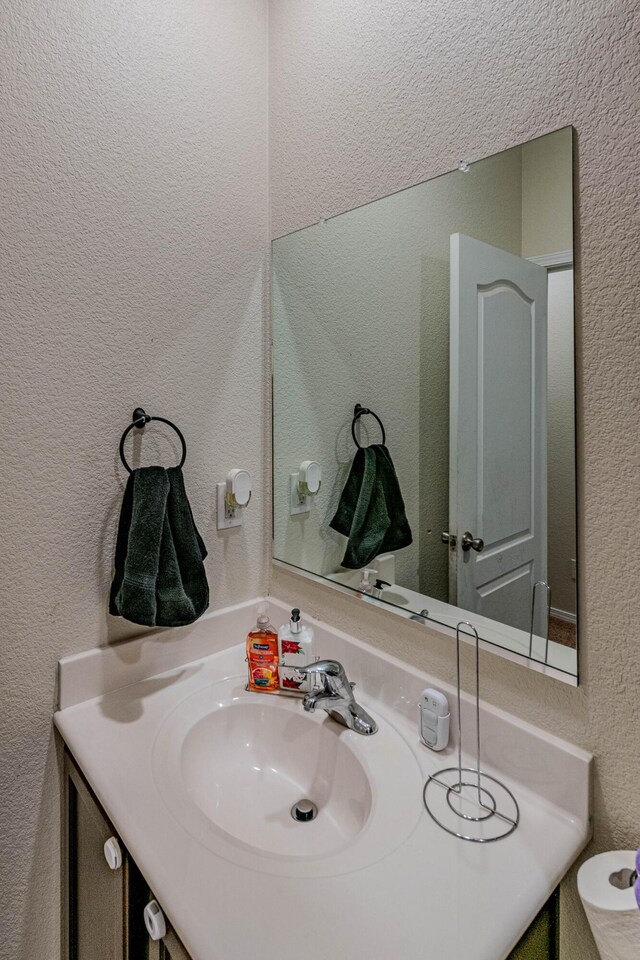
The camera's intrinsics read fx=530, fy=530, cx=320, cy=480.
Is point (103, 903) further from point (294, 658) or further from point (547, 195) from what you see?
point (547, 195)

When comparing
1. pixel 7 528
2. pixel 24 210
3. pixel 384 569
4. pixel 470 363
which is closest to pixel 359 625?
pixel 384 569

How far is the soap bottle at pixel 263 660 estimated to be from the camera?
1106 mm

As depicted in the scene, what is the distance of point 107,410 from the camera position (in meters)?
1.04

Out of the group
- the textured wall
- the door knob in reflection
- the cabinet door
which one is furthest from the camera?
the door knob in reflection

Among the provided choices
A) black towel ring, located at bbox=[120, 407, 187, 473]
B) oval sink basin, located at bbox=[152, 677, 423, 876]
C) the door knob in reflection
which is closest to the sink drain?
oval sink basin, located at bbox=[152, 677, 423, 876]

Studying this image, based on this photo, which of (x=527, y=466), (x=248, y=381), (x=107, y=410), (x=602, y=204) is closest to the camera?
(x=602, y=204)

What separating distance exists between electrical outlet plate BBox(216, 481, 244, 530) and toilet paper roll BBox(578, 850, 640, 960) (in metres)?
0.89

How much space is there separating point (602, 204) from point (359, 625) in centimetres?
84

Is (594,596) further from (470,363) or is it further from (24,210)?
(24,210)

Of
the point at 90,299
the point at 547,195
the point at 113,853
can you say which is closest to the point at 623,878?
the point at 113,853

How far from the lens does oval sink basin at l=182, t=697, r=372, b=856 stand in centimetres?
90

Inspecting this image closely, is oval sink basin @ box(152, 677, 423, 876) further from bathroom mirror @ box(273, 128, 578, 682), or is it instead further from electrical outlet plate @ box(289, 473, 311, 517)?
electrical outlet plate @ box(289, 473, 311, 517)

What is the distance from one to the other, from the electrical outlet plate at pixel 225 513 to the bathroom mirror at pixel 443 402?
101 millimetres

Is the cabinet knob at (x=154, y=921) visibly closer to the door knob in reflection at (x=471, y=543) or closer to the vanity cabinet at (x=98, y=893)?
the vanity cabinet at (x=98, y=893)
